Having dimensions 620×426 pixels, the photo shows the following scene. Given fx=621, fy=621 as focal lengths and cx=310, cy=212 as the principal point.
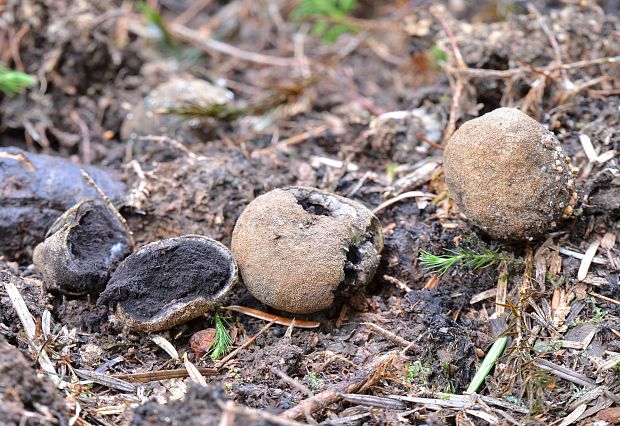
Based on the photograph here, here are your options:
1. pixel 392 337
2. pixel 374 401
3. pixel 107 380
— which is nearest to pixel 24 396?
pixel 107 380

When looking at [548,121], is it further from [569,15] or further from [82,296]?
[82,296]

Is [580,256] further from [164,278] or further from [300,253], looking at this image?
[164,278]

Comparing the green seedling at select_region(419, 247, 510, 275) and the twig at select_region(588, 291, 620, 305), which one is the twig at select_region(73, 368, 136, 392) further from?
the twig at select_region(588, 291, 620, 305)

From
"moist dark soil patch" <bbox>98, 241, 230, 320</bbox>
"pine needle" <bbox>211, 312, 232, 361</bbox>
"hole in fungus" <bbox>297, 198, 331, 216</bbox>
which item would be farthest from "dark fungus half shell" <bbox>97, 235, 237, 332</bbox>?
"hole in fungus" <bbox>297, 198, 331, 216</bbox>

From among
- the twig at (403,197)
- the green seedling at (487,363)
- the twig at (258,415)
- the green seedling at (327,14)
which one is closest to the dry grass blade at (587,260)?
the green seedling at (487,363)

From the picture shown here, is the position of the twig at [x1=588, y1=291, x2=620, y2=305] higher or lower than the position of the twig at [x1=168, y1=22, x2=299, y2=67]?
lower

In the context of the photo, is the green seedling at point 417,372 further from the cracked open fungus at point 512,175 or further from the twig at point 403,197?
the twig at point 403,197
